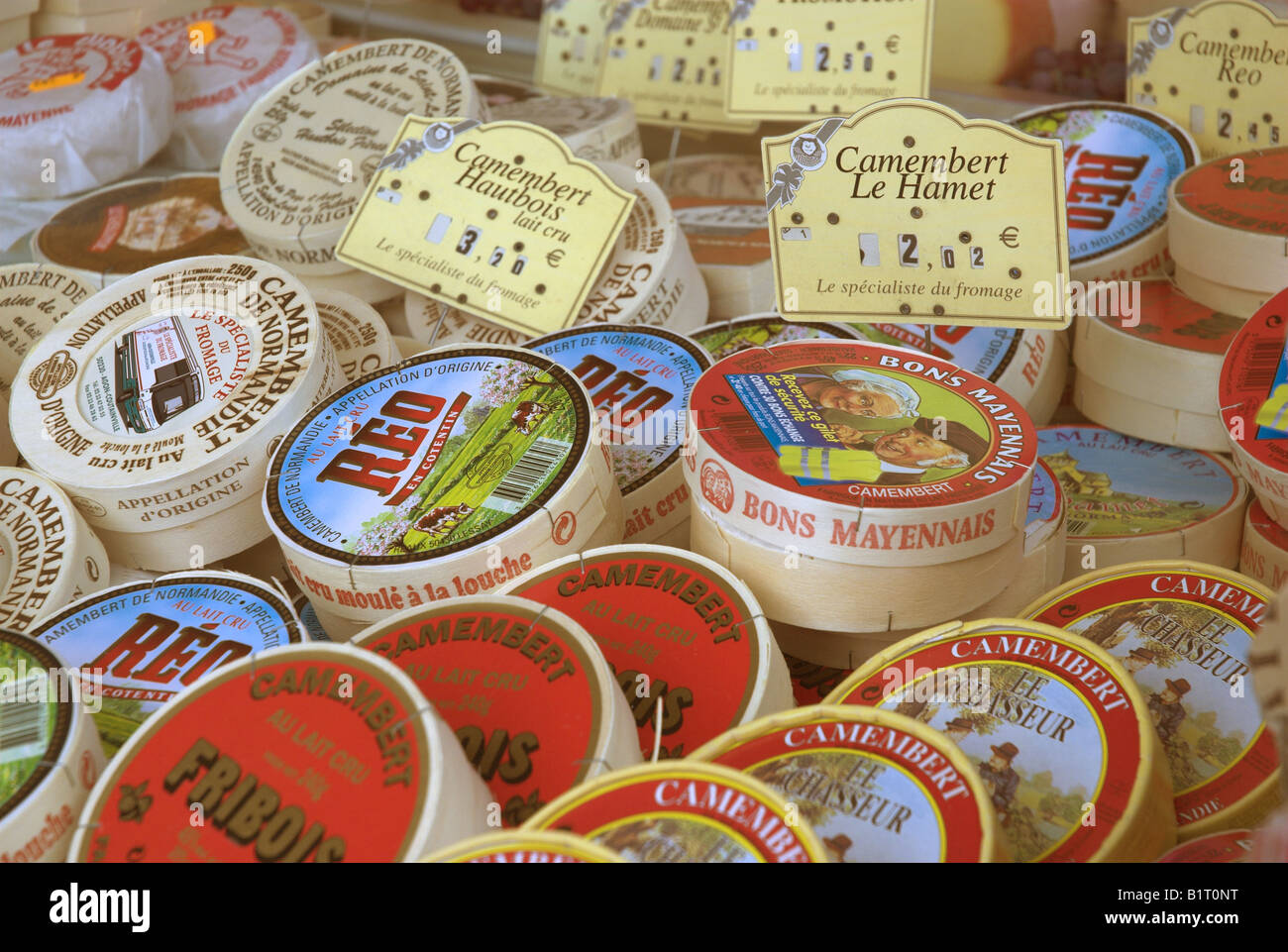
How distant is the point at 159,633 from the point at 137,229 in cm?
162

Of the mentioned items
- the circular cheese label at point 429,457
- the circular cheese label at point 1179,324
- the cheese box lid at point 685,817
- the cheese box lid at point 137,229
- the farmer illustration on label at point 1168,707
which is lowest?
the farmer illustration on label at point 1168,707

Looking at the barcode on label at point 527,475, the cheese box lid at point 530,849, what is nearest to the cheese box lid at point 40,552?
the barcode on label at point 527,475

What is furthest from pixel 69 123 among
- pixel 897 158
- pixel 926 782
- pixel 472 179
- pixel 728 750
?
pixel 926 782

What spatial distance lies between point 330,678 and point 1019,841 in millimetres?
912

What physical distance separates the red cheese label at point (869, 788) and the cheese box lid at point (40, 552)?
1192 millimetres

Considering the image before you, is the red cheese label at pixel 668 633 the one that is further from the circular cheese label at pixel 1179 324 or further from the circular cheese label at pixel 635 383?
the circular cheese label at pixel 1179 324

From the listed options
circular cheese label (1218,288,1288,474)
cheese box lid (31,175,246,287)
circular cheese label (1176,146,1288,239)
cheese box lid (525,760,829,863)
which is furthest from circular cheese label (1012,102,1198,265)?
cheese box lid (31,175,246,287)

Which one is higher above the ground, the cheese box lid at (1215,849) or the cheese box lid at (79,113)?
the cheese box lid at (79,113)

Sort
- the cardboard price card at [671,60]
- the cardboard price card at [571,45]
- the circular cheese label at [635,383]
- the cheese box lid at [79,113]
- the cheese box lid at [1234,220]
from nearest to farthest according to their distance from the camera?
the circular cheese label at [635,383]
the cheese box lid at [1234,220]
the cheese box lid at [79,113]
the cardboard price card at [671,60]
the cardboard price card at [571,45]

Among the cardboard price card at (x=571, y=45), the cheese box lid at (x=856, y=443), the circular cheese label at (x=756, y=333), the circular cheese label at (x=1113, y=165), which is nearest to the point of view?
the cheese box lid at (x=856, y=443)

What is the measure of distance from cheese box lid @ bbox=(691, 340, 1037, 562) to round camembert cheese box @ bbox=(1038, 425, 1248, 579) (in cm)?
40

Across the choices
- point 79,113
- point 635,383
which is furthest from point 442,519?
point 79,113

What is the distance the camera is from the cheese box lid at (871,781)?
1.33 metres
